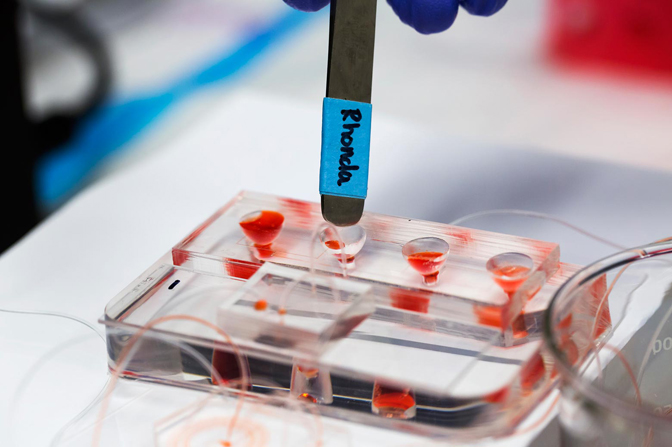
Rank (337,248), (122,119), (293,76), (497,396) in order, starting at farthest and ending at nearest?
(293,76), (122,119), (337,248), (497,396)

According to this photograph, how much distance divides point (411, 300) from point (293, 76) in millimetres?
1818

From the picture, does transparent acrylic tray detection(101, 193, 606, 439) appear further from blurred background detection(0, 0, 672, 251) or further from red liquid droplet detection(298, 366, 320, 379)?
blurred background detection(0, 0, 672, 251)

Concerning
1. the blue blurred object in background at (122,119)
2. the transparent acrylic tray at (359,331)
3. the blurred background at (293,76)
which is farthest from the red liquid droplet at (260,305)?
the blue blurred object in background at (122,119)

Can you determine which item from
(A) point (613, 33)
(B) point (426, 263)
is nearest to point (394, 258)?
(B) point (426, 263)

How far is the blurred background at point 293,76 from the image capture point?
1785mm

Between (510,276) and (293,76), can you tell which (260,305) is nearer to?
(510,276)

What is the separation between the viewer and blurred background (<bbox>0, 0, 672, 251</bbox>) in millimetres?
1785

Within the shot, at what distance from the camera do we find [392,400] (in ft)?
1.67

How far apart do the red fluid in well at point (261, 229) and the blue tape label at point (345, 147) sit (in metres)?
0.05

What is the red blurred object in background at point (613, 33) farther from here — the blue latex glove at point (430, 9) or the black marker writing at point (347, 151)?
the black marker writing at point (347, 151)

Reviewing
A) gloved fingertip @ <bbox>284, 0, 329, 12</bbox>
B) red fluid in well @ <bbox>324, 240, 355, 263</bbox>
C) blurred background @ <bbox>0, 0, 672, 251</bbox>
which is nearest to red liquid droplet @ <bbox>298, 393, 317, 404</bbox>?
red fluid in well @ <bbox>324, 240, 355, 263</bbox>

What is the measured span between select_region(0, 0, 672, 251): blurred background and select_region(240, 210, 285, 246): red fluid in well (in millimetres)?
956

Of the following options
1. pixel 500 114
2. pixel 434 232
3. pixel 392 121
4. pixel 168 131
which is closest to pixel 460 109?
pixel 500 114

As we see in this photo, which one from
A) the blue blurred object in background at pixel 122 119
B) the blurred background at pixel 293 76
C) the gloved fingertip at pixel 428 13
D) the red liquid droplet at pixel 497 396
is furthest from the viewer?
the blue blurred object in background at pixel 122 119
